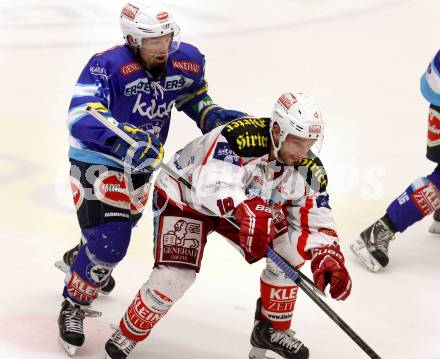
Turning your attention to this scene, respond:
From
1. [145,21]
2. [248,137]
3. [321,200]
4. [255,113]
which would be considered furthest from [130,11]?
[255,113]

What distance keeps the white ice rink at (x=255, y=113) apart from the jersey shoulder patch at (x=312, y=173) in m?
0.79

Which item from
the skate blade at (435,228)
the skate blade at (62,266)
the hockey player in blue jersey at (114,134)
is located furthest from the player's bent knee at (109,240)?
the skate blade at (435,228)

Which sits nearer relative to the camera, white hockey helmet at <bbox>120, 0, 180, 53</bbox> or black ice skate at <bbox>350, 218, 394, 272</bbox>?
white hockey helmet at <bbox>120, 0, 180, 53</bbox>

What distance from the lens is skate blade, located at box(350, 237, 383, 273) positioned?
4.56 meters

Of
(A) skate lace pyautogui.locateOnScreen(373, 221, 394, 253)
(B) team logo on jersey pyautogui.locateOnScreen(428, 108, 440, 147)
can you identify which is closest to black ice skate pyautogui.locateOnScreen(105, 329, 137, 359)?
(A) skate lace pyautogui.locateOnScreen(373, 221, 394, 253)

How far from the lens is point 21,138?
5688 mm

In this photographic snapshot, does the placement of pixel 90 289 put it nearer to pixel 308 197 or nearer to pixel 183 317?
pixel 183 317

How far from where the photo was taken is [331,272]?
3.21 meters

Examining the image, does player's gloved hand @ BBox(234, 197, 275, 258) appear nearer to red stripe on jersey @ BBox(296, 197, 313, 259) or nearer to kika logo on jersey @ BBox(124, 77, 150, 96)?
red stripe on jersey @ BBox(296, 197, 313, 259)

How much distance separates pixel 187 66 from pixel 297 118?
2.72 ft

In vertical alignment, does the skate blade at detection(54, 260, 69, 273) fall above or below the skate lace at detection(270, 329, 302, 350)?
below

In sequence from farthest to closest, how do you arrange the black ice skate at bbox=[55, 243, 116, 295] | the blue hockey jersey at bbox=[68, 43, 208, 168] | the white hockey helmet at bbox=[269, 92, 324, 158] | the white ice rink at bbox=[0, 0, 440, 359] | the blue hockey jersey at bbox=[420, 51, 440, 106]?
1. the blue hockey jersey at bbox=[420, 51, 440, 106]
2. the black ice skate at bbox=[55, 243, 116, 295]
3. the white ice rink at bbox=[0, 0, 440, 359]
4. the blue hockey jersey at bbox=[68, 43, 208, 168]
5. the white hockey helmet at bbox=[269, 92, 324, 158]

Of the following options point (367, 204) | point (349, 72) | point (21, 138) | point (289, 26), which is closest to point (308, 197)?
point (367, 204)

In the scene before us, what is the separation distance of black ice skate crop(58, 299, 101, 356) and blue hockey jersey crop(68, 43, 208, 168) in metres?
0.59
